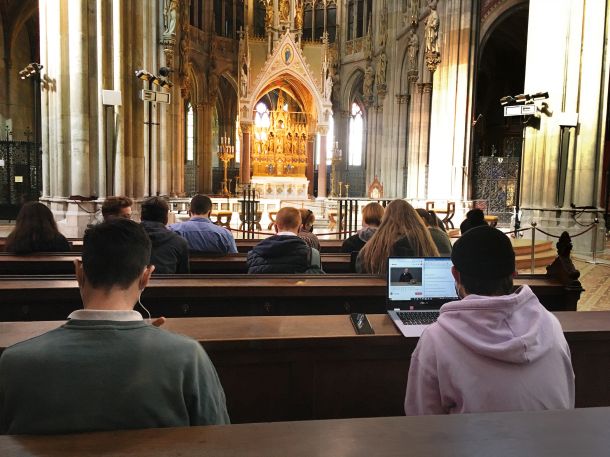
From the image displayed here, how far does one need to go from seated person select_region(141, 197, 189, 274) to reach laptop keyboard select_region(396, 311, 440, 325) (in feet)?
8.34

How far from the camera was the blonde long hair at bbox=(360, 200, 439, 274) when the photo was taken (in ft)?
14.5

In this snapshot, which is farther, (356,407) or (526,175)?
(526,175)

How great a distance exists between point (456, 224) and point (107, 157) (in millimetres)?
11533

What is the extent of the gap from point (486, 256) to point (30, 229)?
15.7 ft

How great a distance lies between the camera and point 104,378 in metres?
1.43

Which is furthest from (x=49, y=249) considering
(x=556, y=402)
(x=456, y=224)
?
(x=456, y=224)

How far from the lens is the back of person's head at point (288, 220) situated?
470cm

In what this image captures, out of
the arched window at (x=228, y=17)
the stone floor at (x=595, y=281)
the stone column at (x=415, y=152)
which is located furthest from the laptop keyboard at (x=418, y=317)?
the arched window at (x=228, y=17)

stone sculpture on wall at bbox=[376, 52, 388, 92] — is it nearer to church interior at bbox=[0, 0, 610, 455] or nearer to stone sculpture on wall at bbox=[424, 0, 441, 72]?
church interior at bbox=[0, 0, 610, 455]

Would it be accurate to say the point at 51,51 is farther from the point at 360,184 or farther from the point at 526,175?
the point at 360,184

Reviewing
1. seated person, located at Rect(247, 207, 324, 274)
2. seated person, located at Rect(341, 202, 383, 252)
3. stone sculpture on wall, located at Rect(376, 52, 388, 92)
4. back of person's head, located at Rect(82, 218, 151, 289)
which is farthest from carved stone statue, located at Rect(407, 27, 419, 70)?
back of person's head, located at Rect(82, 218, 151, 289)

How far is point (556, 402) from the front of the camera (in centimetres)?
179

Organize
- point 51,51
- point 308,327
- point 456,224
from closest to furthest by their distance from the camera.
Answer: point 308,327 → point 51,51 → point 456,224

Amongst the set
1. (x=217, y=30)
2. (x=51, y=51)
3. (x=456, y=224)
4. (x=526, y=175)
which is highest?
(x=217, y=30)
